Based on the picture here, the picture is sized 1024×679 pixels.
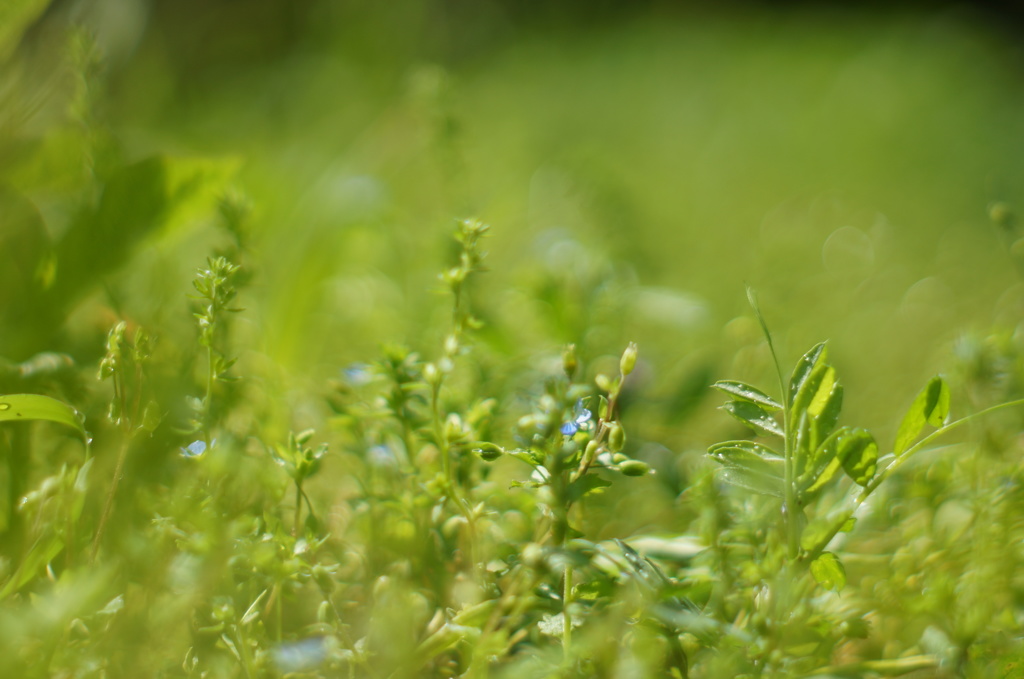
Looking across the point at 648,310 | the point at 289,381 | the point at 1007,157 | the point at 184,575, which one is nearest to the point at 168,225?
the point at 289,381

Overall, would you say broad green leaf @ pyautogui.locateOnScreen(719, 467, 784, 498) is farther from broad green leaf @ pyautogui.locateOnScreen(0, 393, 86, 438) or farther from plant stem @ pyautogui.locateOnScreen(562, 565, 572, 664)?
broad green leaf @ pyautogui.locateOnScreen(0, 393, 86, 438)

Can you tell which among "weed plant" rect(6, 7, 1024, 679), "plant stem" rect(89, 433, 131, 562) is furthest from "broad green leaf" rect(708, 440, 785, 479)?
"plant stem" rect(89, 433, 131, 562)

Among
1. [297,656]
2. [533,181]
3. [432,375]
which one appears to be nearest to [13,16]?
[432,375]

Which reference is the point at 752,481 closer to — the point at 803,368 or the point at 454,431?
the point at 803,368

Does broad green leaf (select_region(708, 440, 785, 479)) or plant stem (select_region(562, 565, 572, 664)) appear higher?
broad green leaf (select_region(708, 440, 785, 479))

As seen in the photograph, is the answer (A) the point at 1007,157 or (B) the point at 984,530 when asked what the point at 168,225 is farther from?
(A) the point at 1007,157

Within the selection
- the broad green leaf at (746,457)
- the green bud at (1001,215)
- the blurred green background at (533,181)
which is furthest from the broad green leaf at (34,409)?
the green bud at (1001,215)

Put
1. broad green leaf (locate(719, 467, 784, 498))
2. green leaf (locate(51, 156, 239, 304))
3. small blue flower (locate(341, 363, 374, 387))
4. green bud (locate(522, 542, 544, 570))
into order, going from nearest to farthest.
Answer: green bud (locate(522, 542, 544, 570)), broad green leaf (locate(719, 467, 784, 498)), small blue flower (locate(341, 363, 374, 387)), green leaf (locate(51, 156, 239, 304))
